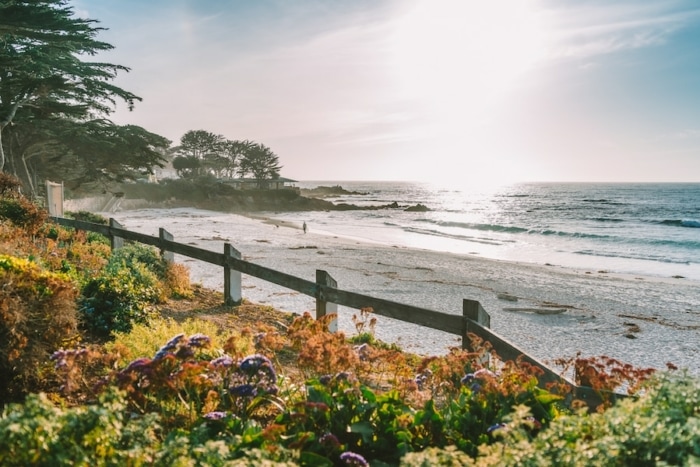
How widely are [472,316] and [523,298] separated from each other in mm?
8407

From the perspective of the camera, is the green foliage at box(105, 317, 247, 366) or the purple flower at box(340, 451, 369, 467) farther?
the green foliage at box(105, 317, 247, 366)

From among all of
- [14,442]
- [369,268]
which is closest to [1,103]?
[369,268]

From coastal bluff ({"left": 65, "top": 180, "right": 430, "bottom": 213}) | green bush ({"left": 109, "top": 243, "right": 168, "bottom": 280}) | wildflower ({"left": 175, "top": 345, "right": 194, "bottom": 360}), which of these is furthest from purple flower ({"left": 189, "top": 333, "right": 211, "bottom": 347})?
coastal bluff ({"left": 65, "top": 180, "right": 430, "bottom": 213})

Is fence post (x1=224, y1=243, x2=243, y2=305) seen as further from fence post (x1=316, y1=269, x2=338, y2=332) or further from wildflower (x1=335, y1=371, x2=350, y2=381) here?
wildflower (x1=335, y1=371, x2=350, y2=381)

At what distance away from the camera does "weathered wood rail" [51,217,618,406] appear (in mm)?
4059

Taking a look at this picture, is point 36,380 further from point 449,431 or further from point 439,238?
point 439,238

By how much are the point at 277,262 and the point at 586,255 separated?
18.6 metres

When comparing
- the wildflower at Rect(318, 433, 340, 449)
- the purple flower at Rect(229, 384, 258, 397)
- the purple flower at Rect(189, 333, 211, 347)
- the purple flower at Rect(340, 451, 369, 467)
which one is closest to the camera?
the purple flower at Rect(340, 451, 369, 467)

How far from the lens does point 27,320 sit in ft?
12.5

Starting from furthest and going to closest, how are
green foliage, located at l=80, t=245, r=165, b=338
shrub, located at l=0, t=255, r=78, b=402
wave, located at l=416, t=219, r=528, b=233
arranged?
wave, located at l=416, t=219, r=528, b=233 < green foliage, located at l=80, t=245, r=165, b=338 < shrub, located at l=0, t=255, r=78, b=402

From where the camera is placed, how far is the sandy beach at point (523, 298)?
8602 millimetres

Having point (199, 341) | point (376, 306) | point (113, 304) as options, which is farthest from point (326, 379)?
point (113, 304)

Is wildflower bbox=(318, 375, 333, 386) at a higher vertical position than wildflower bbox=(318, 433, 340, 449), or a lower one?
higher

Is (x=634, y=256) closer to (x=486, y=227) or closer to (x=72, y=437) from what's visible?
(x=486, y=227)
